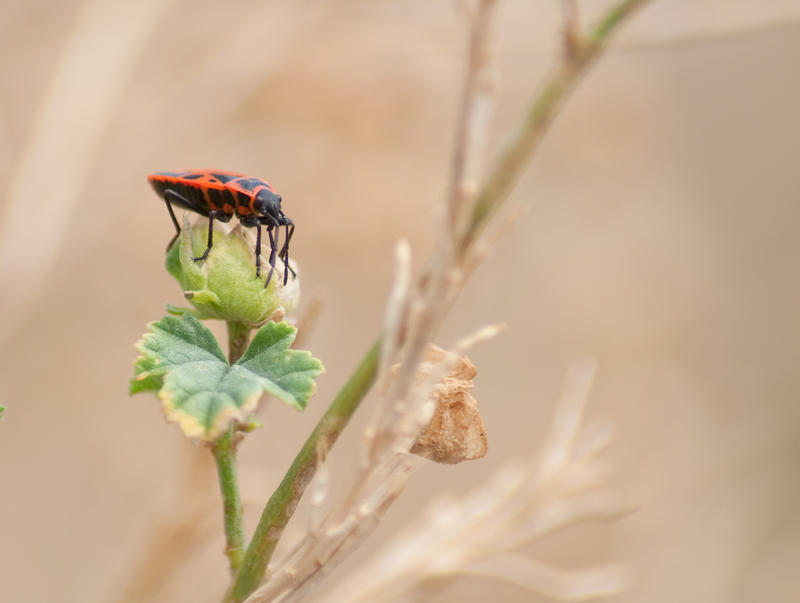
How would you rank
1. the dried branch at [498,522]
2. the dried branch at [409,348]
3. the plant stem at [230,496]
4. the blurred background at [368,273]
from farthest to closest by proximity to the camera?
1. the blurred background at [368,273]
2. the dried branch at [498,522]
3. the plant stem at [230,496]
4. the dried branch at [409,348]

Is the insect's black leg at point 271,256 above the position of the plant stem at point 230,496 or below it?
above

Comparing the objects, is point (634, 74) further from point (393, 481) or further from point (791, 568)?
point (393, 481)

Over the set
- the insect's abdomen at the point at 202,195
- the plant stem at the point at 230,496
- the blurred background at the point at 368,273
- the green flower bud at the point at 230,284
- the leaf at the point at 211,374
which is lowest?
the plant stem at the point at 230,496

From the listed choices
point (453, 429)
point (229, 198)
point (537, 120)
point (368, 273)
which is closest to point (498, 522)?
point (453, 429)

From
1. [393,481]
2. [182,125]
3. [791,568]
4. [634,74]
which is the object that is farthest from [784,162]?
[393,481]

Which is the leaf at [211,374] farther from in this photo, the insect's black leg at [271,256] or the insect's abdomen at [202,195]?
the insect's abdomen at [202,195]

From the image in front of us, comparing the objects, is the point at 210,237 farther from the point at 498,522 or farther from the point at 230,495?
the point at 498,522

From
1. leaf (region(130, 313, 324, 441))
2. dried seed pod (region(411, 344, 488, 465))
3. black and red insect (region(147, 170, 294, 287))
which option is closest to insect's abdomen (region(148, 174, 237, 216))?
black and red insect (region(147, 170, 294, 287))

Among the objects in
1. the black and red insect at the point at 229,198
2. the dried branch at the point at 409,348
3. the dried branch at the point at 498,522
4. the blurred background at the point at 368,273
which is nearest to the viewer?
the dried branch at the point at 409,348

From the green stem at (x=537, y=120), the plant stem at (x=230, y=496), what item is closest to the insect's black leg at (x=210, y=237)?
the plant stem at (x=230, y=496)
